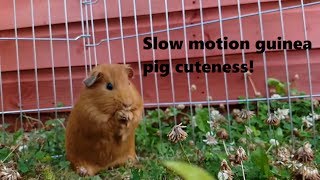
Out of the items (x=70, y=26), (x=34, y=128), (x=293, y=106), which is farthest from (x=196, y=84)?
(x=34, y=128)

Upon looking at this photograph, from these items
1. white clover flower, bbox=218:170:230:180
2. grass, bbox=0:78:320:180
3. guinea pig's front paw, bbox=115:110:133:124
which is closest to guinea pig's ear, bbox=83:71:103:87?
guinea pig's front paw, bbox=115:110:133:124

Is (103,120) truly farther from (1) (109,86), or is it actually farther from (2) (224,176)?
(2) (224,176)

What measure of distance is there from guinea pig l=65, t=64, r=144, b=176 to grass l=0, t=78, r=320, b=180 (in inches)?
2.4

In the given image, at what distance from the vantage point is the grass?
4.62 feet

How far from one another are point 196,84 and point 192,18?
349 mm

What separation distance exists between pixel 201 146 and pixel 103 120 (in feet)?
1.39

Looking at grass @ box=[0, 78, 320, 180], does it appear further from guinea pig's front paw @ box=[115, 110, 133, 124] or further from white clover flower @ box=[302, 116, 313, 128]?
guinea pig's front paw @ box=[115, 110, 133, 124]

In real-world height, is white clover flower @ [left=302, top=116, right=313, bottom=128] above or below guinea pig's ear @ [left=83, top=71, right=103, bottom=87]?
below

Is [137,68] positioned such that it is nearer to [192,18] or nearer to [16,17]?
[192,18]

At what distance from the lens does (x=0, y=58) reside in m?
2.51

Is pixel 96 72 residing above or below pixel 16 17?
below

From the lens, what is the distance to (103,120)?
5.11 ft

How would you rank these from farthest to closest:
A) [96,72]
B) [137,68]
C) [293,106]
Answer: [137,68]
[293,106]
[96,72]

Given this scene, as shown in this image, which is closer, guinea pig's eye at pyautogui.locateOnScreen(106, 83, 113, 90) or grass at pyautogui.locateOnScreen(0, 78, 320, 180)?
grass at pyautogui.locateOnScreen(0, 78, 320, 180)
